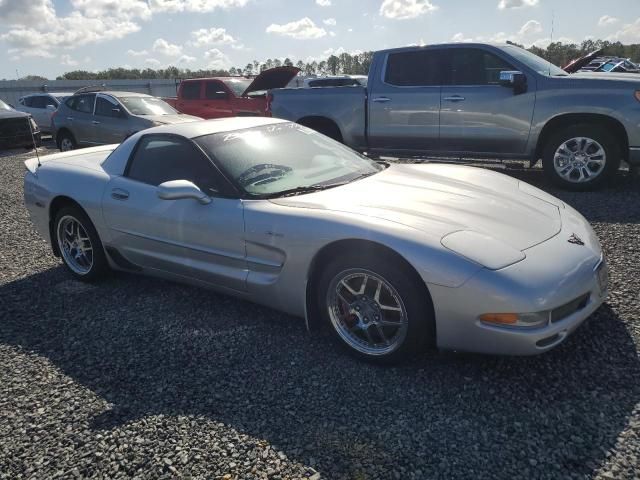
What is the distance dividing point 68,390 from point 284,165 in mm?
1911

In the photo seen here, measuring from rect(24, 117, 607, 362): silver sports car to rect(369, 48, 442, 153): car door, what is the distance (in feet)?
11.2

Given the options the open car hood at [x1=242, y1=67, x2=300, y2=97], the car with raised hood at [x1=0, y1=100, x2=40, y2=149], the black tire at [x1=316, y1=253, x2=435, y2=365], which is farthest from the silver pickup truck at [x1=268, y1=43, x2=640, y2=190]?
the car with raised hood at [x1=0, y1=100, x2=40, y2=149]

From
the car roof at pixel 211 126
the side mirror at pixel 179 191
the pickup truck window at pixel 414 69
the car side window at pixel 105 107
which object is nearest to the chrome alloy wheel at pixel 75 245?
the car roof at pixel 211 126

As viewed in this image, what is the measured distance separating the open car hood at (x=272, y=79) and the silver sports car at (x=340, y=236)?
673cm

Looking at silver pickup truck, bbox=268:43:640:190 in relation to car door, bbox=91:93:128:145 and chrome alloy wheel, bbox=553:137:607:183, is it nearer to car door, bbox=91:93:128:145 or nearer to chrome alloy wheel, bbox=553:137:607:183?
chrome alloy wheel, bbox=553:137:607:183

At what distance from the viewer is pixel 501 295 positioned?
2477mm

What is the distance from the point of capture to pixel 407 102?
7449 mm

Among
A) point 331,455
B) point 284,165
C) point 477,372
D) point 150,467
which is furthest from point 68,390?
point 477,372

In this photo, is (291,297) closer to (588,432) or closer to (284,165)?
Answer: (284,165)

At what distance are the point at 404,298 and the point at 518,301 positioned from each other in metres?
0.55

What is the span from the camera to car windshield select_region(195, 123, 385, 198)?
11.3 ft

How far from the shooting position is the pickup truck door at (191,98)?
42.0 feet

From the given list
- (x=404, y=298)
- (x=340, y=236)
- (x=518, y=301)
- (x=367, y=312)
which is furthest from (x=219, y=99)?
(x=518, y=301)

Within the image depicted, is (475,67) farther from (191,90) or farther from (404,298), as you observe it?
(191,90)
